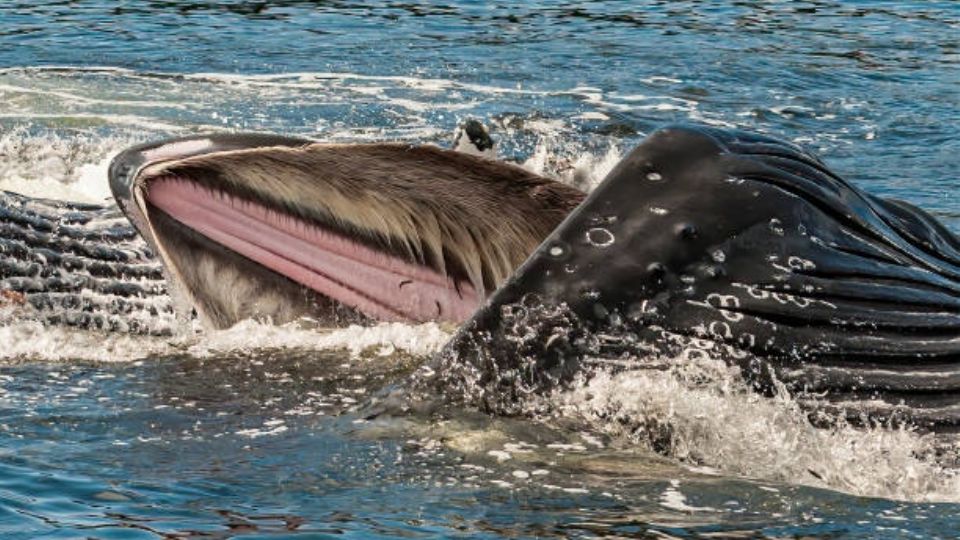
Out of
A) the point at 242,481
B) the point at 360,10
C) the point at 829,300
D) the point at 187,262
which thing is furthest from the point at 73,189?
the point at 360,10

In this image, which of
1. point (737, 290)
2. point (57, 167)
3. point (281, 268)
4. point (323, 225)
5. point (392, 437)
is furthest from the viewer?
point (57, 167)

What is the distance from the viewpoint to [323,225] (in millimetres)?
6363

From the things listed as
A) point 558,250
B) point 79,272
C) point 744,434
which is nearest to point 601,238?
point 558,250

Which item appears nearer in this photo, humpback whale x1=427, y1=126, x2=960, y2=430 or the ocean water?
the ocean water

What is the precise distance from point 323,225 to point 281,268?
0.34 meters

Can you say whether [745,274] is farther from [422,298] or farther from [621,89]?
[621,89]

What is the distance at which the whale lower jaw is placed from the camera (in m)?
6.34

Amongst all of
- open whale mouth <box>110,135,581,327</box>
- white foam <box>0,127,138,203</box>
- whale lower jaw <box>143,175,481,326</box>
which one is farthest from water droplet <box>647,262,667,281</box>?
white foam <box>0,127,138,203</box>

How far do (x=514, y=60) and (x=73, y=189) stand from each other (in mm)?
6439

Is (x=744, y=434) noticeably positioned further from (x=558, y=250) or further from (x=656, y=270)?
(x=558, y=250)

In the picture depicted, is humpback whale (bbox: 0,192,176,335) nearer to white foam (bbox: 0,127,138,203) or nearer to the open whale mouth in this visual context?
the open whale mouth

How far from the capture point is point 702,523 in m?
4.93

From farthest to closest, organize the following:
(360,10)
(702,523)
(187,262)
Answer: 1. (360,10)
2. (187,262)
3. (702,523)

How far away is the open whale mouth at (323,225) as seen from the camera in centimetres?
593
